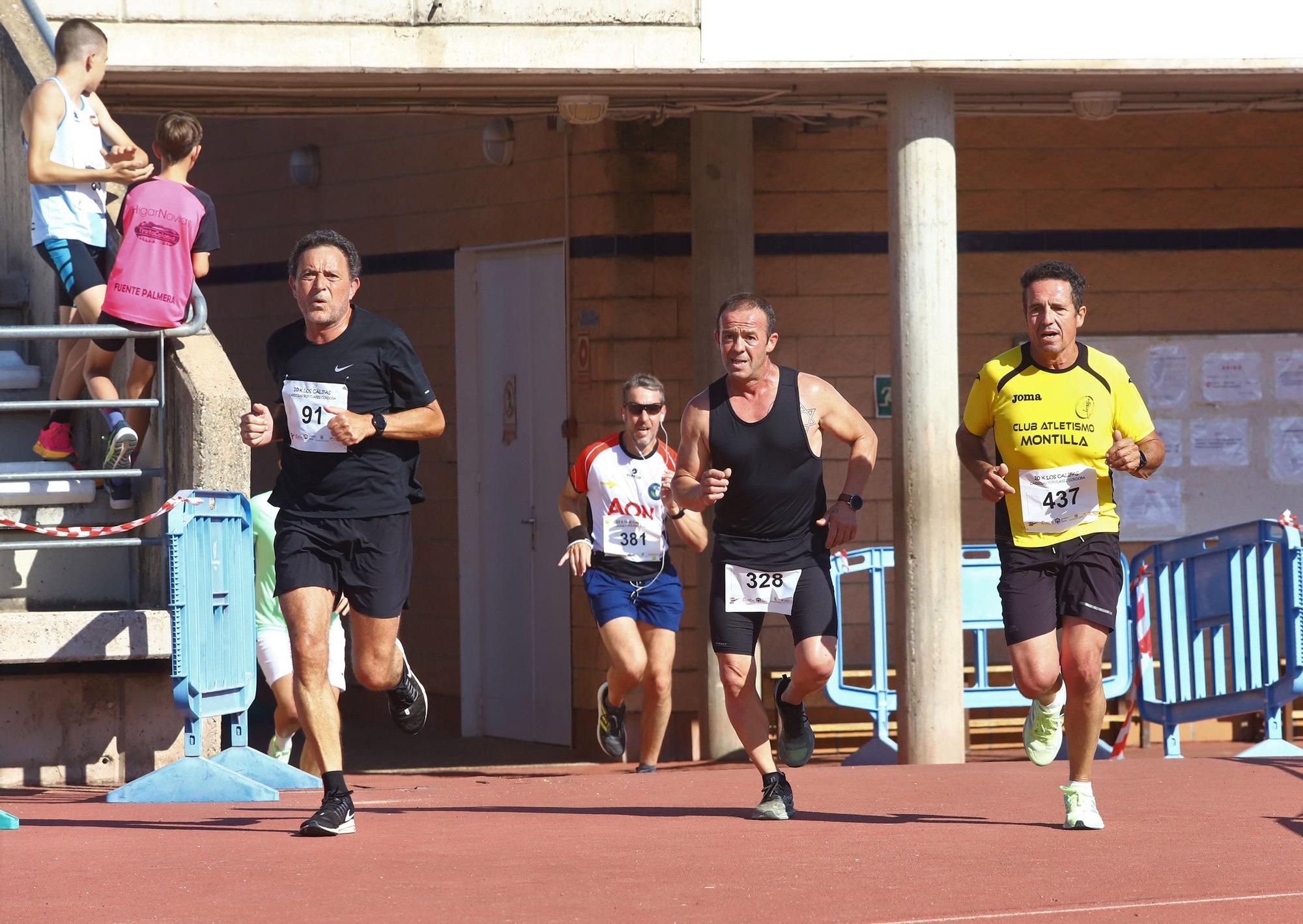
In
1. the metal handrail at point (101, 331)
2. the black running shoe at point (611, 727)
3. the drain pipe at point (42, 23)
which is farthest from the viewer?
the black running shoe at point (611, 727)

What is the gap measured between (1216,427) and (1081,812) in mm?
6721

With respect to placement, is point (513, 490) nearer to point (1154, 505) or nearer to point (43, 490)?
point (1154, 505)

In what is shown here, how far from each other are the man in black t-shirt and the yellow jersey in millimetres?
2073

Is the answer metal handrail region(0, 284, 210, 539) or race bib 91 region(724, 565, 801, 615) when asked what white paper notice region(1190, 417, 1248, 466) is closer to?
race bib 91 region(724, 565, 801, 615)

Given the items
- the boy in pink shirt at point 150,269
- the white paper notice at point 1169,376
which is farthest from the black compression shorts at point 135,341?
the white paper notice at point 1169,376

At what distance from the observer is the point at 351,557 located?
22.9ft

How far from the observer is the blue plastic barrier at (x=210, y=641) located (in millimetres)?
7824

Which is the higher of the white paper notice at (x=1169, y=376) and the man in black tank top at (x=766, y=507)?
the white paper notice at (x=1169, y=376)

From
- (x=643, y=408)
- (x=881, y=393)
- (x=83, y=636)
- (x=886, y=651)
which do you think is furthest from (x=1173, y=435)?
(x=83, y=636)

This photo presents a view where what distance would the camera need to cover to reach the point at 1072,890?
18.6ft

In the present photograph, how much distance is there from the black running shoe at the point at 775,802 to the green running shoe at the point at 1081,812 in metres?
1.01

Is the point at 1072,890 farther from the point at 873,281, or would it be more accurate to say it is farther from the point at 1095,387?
the point at 873,281

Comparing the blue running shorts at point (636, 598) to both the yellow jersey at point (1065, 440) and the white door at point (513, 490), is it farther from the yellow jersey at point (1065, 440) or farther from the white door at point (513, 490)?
the yellow jersey at point (1065, 440)

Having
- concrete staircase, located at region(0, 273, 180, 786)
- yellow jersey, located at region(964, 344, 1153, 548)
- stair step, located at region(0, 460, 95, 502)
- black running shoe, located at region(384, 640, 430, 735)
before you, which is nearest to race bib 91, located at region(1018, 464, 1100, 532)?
yellow jersey, located at region(964, 344, 1153, 548)
